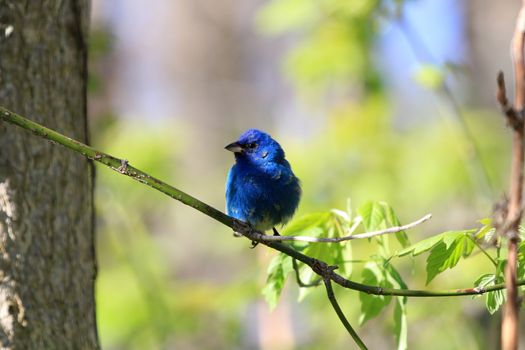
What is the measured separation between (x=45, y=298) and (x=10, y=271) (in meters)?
0.16

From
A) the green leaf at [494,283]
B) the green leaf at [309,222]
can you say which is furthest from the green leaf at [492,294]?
the green leaf at [309,222]

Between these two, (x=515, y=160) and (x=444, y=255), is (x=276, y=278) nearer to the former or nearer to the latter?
(x=444, y=255)

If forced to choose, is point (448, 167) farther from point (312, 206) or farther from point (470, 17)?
point (470, 17)

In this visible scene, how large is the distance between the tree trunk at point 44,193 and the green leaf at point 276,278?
0.76 metres

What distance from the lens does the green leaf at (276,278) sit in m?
2.61

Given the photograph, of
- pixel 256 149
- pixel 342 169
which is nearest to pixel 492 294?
pixel 256 149

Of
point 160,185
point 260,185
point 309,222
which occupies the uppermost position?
point 260,185

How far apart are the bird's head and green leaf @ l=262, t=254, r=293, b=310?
1239mm

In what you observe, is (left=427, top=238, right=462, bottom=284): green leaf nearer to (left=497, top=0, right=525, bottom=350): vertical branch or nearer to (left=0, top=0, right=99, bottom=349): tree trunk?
(left=497, top=0, right=525, bottom=350): vertical branch

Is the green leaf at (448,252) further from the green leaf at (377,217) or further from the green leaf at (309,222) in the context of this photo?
the green leaf at (309,222)

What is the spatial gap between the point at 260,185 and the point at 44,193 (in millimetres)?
1170

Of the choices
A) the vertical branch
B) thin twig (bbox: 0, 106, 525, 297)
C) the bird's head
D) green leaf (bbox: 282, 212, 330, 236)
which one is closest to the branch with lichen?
thin twig (bbox: 0, 106, 525, 297)

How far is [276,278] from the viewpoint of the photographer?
8.64 ft

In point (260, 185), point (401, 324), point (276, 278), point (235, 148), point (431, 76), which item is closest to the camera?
point (401, 324)
